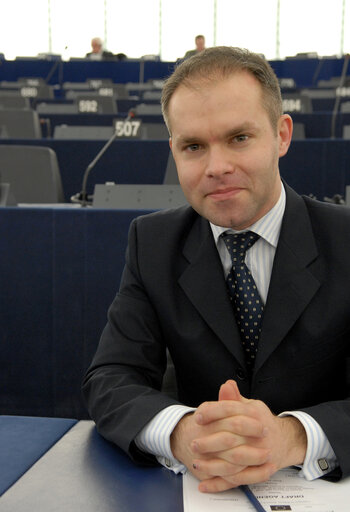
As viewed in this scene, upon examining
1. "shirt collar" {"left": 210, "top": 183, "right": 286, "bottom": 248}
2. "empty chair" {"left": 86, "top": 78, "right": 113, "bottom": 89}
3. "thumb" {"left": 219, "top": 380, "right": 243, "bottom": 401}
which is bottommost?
"thumb" {"left": 219, "top": 380, "right": 243, "bottom": 401}

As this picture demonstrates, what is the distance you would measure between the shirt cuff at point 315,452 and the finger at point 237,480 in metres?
0.08

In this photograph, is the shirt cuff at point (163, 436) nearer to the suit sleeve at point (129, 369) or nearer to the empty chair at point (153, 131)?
the suit sleeve at point (129, 369)

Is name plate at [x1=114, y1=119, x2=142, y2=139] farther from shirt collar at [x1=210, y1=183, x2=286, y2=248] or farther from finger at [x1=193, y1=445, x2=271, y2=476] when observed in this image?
finger at [x1=193, y1=445, x2=271, y2=476]

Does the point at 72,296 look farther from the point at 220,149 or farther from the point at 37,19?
the point at 37,19

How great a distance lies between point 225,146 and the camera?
1224mm

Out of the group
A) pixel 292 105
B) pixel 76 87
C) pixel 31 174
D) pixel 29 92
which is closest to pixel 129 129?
pixel 31 174

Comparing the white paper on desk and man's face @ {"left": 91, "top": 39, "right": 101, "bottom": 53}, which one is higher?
man's face @ {"left": 91, "top": 39, "right": 101, "bottom": 53}

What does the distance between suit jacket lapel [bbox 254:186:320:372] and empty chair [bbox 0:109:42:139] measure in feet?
19.5

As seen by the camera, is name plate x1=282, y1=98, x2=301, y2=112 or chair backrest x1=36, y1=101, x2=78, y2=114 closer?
name plate x1=282, y1=98, x2=301, y2=112

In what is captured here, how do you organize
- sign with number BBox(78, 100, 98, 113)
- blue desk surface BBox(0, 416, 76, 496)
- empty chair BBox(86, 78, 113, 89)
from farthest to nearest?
empty chair BBox(86, 78, 113, 89) → sign with number BBox(78, 100, 98, 113) → blue desk surface BBox(0, 416, 76, 496)

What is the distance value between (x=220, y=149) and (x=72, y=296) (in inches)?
45.8

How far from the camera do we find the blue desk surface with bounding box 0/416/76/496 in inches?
37.7

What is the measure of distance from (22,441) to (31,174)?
3605 mm

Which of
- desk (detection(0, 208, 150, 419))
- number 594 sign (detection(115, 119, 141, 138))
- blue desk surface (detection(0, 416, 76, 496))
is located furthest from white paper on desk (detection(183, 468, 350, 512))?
number 594 sign (detection(115, 119, 141, 138))
